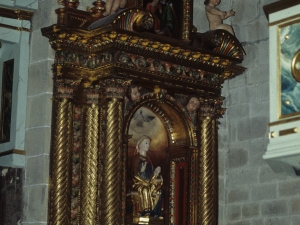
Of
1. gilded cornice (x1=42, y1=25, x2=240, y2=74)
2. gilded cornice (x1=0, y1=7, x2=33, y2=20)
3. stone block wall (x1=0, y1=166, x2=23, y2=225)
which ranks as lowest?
stone block wall (x1=0, y1=166, x2=23, y2=225)

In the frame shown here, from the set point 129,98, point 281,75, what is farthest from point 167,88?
point 281,75

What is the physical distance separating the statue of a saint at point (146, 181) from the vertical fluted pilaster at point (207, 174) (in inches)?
22.8

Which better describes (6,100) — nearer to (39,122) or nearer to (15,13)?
(39,122)

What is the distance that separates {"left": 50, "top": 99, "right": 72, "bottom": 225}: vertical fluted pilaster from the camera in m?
12.8

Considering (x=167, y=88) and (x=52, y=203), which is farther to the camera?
(x=167, y=88)

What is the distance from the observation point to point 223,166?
14.9 m

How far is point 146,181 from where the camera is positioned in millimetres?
13734

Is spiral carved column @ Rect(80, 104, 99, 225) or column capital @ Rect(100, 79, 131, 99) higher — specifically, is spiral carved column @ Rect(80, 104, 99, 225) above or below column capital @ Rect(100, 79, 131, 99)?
below

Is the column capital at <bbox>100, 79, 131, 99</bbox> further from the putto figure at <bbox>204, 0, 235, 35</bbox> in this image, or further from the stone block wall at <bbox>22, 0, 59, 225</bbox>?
the putto figure at <bbox>204, 0, 235, 35</bbox>

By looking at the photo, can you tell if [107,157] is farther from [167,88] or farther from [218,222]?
[218,222]

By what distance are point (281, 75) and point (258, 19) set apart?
3.67 metres

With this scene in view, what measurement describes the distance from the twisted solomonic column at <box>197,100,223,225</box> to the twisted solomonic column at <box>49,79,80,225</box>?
1963 mm

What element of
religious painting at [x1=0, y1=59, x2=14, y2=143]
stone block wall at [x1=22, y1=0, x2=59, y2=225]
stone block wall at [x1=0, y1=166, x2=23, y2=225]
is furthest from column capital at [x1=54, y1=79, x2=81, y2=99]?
stone block wall at [x1=0, y1=166, x2=23, y2=225]

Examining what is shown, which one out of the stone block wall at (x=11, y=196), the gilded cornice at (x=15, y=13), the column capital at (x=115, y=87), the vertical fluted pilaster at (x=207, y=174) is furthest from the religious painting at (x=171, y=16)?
the stone block wall at (x=11, y=196)
